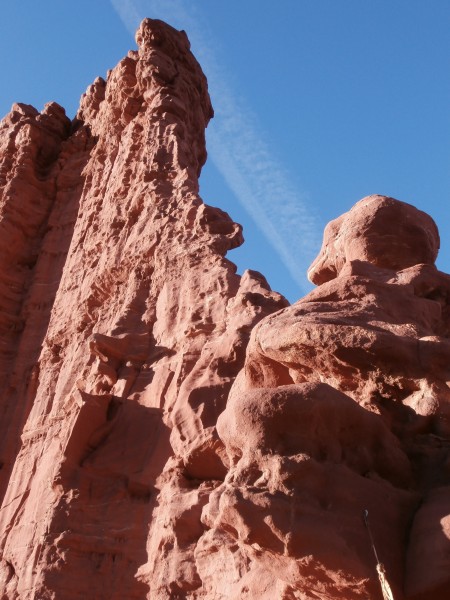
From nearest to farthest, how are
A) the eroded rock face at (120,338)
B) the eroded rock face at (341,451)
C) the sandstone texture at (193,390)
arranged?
the eroded rock face at (341,451) → the sandstone texture at (193,390) → the eroded rock face at (120,338)

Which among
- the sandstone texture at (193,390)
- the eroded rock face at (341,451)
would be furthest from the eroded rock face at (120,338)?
the eroded rock face at (341,451)

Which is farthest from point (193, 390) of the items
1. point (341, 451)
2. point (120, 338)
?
point (341, 451)

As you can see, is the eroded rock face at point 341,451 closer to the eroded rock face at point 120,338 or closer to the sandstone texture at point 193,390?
the sandstone texture at point 193,390

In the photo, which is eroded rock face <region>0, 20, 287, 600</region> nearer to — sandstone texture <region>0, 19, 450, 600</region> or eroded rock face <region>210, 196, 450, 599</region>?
sandstone texture <region>0, 19, 450, 600</region>

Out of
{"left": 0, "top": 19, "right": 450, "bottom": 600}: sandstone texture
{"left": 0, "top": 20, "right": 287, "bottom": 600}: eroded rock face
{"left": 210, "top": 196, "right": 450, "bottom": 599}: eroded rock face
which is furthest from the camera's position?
{"left": 0, "top": 20, "right": 287, "bottom": 600}: eroded rock face

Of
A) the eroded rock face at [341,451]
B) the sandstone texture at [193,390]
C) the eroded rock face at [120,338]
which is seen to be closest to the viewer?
the eroded rock face at [341,451]

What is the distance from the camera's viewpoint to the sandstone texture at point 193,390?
3.57 m

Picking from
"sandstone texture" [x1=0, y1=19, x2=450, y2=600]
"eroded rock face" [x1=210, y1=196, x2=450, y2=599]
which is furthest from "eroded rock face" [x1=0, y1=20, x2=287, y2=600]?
"eroded rock face" [x1=210, y1=196, x2=450, y2=599]

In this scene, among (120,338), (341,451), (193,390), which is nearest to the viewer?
(341,451)

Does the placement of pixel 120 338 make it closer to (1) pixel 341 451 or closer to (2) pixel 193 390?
(2) pixel 193 390

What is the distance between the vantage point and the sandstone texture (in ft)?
11.7

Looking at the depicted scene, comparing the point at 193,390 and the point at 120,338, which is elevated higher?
the point at 120,338

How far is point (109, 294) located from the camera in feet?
34.9

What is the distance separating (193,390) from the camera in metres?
7.13
